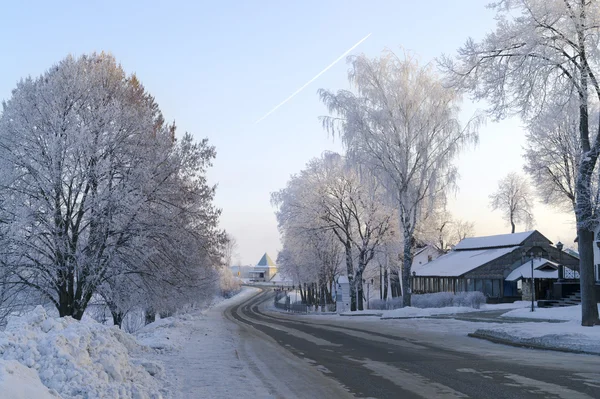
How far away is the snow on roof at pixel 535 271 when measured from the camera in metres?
44.9

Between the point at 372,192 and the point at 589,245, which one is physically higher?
the point at 372,192

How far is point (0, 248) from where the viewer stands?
18.5 m

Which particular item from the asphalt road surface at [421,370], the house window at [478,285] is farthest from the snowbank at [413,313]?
the house window at [478,285]

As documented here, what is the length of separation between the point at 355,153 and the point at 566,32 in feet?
53.5

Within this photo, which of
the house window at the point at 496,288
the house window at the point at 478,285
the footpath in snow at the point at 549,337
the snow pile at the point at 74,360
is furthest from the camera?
the house window at the point at 478,285

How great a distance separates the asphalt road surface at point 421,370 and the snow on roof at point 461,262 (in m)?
33.0

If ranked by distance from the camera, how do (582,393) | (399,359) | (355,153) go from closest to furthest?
1. (582,393)
2. (399,359)
3. (355,153)

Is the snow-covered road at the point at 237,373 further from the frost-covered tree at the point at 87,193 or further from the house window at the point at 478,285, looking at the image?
the house window at the point at 478,285

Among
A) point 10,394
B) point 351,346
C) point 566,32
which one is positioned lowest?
point 351,346

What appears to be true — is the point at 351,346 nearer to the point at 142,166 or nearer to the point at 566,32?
the point at 142,166

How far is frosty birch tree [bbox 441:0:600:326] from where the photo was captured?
61.9ft

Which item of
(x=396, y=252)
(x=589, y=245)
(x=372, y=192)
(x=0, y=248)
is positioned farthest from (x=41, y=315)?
(x=396, y=252)

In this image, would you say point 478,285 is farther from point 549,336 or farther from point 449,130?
point 549,336

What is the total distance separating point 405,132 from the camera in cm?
3384
